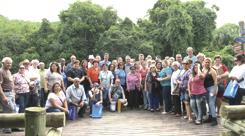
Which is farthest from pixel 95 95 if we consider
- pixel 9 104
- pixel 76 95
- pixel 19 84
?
pixel 9 104

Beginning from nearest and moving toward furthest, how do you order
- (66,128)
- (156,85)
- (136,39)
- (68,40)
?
(66,128) < (156,85) < (136,39) < (68,40)

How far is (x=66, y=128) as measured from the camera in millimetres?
5559

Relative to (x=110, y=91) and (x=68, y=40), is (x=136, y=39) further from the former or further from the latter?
(x=110, y=91)

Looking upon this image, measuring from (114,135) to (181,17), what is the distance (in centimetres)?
1966

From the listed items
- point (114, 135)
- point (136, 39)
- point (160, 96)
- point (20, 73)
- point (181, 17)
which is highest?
point (181, 17)

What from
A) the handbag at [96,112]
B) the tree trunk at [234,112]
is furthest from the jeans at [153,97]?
the tree trunk at [234,112]

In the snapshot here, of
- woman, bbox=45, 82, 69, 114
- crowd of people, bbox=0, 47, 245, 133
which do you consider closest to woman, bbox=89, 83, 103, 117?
crowd of people, bbox=0, 47, 245, 133

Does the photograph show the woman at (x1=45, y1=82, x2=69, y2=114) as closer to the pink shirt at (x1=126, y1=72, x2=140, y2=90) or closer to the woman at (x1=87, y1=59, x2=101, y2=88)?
the woman at (x1=87, y1=59, x2=101, y2=88)

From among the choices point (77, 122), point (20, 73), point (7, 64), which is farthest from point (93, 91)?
point (7, 64)

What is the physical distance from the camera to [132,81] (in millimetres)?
7902

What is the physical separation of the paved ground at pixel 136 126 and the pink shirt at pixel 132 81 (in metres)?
1.29

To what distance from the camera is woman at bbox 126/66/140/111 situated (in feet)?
25.9

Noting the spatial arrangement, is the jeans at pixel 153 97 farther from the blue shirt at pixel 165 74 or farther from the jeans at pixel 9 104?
the jeans at pixel 9 104

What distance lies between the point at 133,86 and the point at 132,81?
0.21m
